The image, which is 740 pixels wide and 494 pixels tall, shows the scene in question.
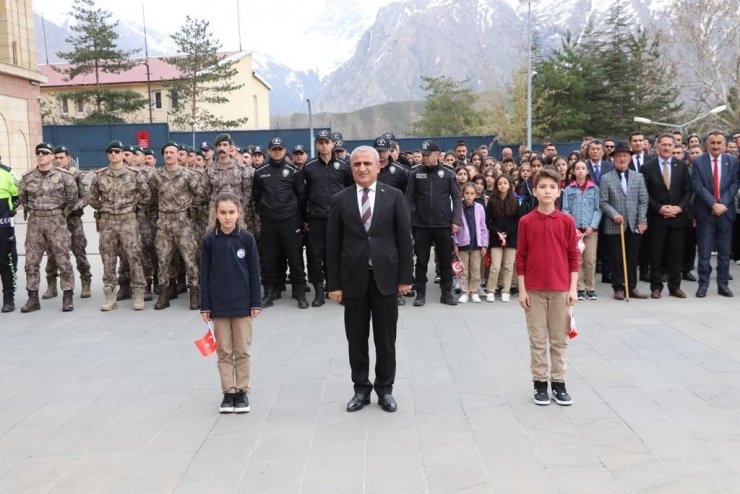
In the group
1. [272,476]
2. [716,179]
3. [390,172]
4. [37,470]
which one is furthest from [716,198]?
[37,470]

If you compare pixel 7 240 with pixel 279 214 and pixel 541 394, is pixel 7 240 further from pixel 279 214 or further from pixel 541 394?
pixel 541 394

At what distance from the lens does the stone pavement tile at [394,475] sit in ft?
12.9

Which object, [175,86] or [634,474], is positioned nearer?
[634,474]

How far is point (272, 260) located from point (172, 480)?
5.58 metres

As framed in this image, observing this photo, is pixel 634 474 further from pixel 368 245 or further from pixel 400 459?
pixel 368 245

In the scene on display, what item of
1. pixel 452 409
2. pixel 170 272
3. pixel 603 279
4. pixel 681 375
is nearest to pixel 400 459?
pixel 452 409

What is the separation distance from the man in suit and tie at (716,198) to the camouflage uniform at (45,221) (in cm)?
843

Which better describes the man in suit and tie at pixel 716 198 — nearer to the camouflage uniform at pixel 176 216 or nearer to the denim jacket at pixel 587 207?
the denim jacket at pixel 587 207

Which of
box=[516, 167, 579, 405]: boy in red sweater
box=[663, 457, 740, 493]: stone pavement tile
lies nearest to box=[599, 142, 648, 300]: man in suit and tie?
box=[516, 167, 579, 405]: boy in red sweater

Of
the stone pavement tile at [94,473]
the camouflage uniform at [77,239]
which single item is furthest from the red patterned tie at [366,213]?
the camouflage uniform at [77,239]

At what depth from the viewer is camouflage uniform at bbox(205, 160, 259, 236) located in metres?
9.49

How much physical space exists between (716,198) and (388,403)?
6.45 meters

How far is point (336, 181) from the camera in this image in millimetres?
9383

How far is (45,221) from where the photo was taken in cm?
923
